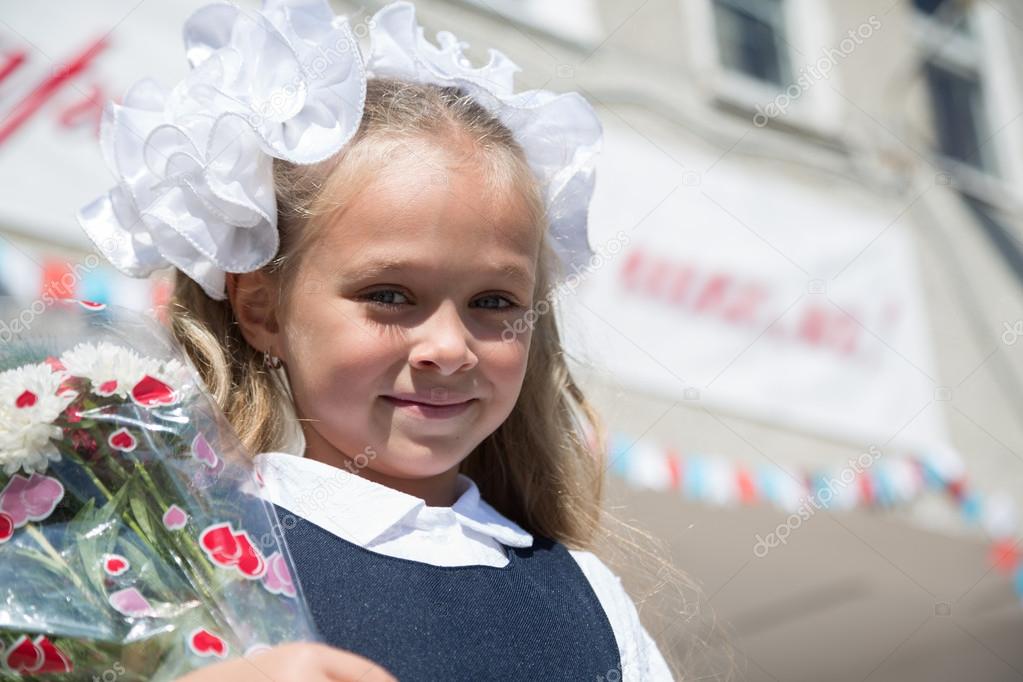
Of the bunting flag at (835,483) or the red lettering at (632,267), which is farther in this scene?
the red lettering at (632,267)

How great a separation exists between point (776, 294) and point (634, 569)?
9.75 feet

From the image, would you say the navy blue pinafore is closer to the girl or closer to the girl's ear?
the girl

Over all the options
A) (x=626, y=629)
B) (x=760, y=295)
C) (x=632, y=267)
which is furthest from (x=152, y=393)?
(x=760, y=295)

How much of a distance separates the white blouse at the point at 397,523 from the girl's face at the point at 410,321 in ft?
0.13

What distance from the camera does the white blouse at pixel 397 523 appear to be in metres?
1.18

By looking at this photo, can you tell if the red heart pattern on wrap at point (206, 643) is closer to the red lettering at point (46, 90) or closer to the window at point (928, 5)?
the red lettering at point (46, 90)

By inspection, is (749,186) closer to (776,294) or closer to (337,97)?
(776,294)

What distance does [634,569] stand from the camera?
1555 mm

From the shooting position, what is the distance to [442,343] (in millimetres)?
1157

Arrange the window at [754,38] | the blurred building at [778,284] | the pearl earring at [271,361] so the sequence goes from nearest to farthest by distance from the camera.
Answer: the pearl earring at [271,361], the blurred building at [778,284], the window at [754,38]

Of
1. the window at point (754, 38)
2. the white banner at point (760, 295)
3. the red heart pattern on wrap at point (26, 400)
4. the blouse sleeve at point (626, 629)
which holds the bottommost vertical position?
the white banner at point (760, 295)

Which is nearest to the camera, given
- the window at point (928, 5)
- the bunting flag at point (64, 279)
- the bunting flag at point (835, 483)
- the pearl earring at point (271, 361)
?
the pearl earring at point (271, 361)

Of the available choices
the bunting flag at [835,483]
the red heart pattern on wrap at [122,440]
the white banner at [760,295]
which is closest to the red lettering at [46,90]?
the white banner at [760,295]

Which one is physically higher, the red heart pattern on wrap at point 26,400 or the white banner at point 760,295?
the red heart pattern on wrap at point 26,400
